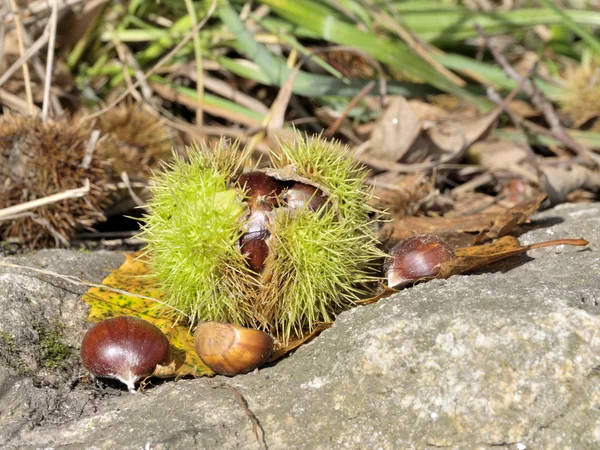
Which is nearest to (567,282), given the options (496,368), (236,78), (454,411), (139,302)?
(496,368)

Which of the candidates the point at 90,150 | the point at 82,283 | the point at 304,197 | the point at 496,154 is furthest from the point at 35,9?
the point at 496,154

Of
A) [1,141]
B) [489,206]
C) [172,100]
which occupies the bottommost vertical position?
[489,206]

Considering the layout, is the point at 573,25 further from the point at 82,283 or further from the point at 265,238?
the point at 82,283

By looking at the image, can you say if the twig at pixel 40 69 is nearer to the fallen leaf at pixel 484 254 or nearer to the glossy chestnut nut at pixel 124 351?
the glossy chestnut nut at pixel 124 351

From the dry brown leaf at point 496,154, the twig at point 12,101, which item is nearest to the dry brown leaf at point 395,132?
the dry brown leaf at point 496,154

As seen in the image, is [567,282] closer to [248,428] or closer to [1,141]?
[248,428]

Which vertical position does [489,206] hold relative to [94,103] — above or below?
below
